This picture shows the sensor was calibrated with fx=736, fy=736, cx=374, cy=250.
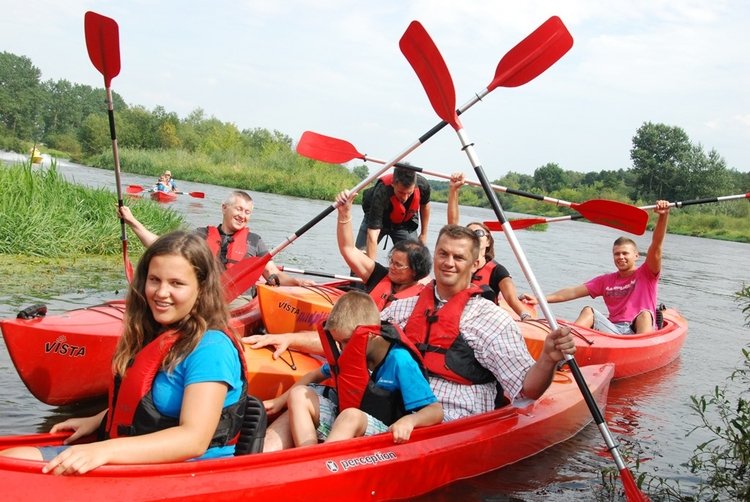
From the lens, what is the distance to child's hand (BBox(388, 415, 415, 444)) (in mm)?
2953

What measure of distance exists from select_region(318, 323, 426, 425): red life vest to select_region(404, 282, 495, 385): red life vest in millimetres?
279

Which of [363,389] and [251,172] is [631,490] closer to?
[363,389]

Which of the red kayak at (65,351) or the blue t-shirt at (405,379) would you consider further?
the red kayak at (65,351)

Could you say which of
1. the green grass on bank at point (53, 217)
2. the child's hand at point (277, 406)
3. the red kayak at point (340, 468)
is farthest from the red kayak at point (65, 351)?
the green grass on bank at point (53, 217)

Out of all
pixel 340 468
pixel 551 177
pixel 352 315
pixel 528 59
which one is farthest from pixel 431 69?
pixel 551 177

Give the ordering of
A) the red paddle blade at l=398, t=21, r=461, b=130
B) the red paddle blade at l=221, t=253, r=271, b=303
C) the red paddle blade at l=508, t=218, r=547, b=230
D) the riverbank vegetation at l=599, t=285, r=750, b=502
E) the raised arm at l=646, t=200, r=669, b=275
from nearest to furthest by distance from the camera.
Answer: the riverbank vegetation at l=599, t=285, r=750, b=502 → the red paddle blade at l=398, t=21, r=461, b=130 → the red paddle blade at l=221, t=253, r=271, b=303 → the red paddle blade at l=508, t=218, r=547, b=230 → the raised arm at l=646, t=200, r=669, b=275

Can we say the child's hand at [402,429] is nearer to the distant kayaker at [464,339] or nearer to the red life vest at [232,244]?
the distant kayaker at [464,339]

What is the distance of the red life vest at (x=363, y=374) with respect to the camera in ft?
9.67

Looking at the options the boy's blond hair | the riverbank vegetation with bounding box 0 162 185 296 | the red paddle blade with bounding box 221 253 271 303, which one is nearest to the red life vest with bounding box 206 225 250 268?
the red paddle blade with bounding box 221 253 271 303

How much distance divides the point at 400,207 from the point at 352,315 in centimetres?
308

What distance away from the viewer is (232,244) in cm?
532

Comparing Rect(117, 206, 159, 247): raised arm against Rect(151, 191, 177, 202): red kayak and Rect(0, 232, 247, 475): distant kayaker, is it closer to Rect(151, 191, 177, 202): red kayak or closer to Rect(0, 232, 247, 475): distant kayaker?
Rect(0, 232, 247, 475): distant kayaker

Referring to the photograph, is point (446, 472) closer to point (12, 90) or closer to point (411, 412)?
point (411, 412)

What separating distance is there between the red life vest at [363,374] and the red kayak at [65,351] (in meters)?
1.62
